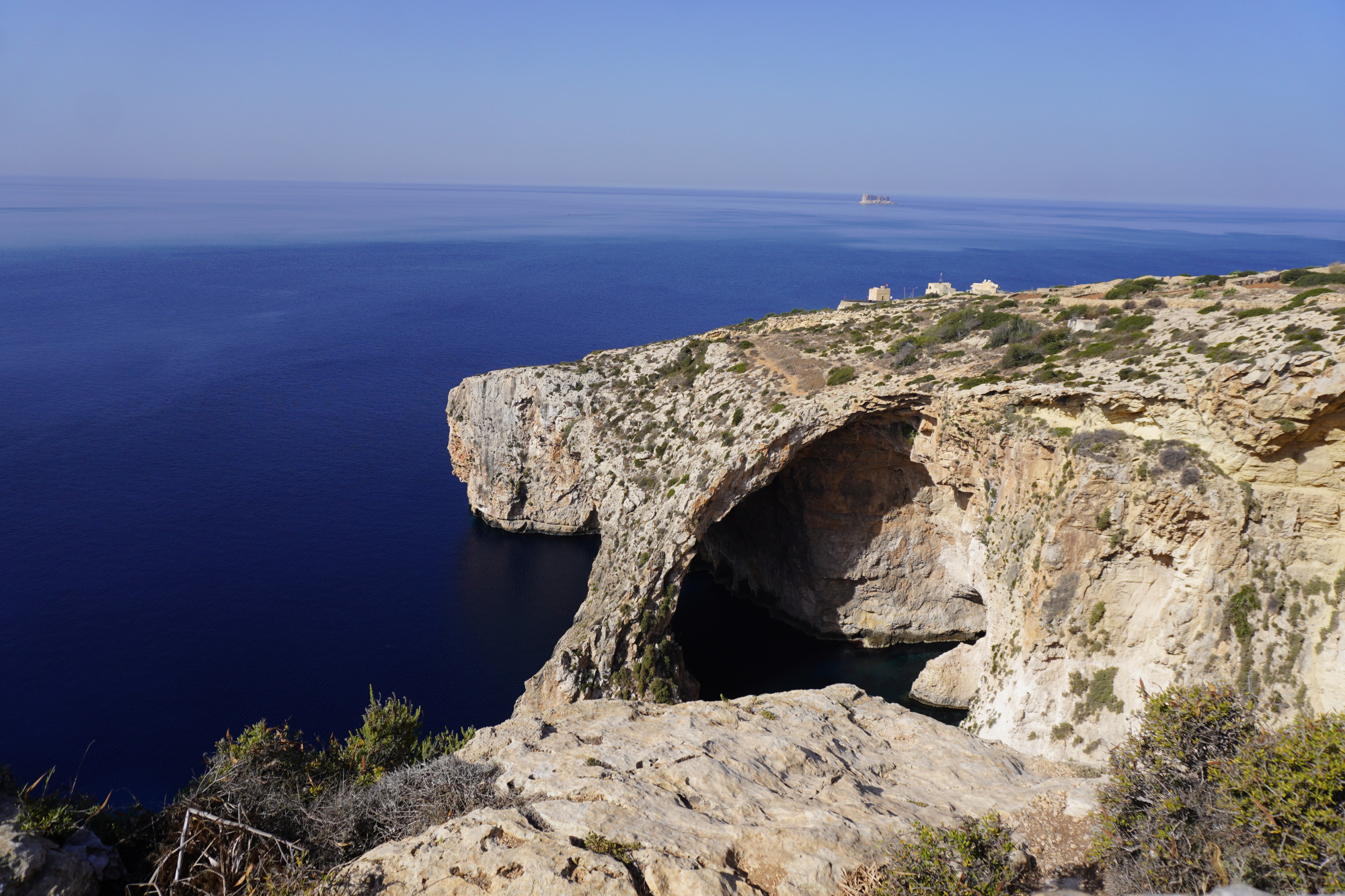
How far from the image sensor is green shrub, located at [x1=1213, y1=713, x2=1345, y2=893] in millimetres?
8820

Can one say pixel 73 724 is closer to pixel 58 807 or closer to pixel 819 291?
pixel 58 807

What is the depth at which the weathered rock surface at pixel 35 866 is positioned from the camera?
8.34 meters

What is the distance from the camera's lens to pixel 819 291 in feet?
436

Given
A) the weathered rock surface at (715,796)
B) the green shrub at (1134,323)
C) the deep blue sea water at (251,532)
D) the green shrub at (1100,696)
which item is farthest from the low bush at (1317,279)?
the deep blue sea water at (251,532)

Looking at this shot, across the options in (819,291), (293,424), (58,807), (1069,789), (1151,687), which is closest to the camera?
(58,807)

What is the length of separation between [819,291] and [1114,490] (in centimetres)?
11446

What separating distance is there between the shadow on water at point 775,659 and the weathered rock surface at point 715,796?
16.5m

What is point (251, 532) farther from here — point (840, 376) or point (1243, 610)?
point (1243, 610)

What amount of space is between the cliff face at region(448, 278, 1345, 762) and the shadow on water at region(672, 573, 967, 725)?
935mm

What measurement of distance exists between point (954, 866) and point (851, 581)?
94.4ft

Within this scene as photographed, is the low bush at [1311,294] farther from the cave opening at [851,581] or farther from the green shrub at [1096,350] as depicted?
the cave opening at [851,581]

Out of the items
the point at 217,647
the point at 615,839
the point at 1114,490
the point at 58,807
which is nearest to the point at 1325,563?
the point at 1114,490

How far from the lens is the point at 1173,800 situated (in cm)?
1032

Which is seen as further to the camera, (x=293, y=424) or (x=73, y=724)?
(x=293, y=424)
